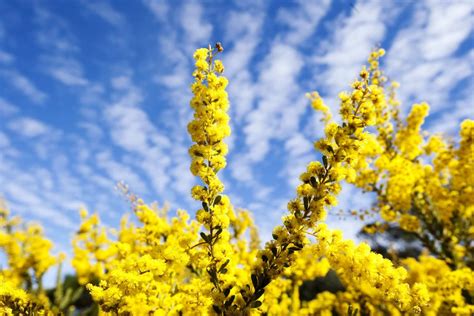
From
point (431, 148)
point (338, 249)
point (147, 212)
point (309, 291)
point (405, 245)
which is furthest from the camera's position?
point (405, 245)

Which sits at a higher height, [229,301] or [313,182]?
[313,182]

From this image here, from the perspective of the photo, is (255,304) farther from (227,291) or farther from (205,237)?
(205,237)

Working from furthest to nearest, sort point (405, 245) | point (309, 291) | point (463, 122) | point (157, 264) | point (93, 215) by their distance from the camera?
point (405, 245), point (309, 291), point (93, 215), point (463, 122), point (157, 264)

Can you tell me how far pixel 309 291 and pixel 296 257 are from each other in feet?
63.7

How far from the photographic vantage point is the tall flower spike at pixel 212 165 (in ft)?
Result: 11.0

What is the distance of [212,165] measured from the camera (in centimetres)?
344

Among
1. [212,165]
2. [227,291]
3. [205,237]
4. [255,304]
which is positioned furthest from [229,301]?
[212,165]

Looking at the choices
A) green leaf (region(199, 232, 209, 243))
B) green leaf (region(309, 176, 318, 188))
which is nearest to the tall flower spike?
green leaf (region(199, 232, 209, 243))

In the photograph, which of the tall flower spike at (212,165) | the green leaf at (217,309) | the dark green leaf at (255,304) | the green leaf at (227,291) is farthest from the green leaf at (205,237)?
the dark green leaf at (255,304)

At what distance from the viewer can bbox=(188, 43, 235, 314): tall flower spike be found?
3.37 meters

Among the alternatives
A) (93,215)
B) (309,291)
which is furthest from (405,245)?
(93,215)

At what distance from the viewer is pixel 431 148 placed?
31.4 feet

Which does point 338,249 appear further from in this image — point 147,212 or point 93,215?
point 93,215

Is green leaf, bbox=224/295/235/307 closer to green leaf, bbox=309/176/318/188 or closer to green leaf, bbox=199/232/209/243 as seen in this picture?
green leaf, bbox=199/232/209/243
